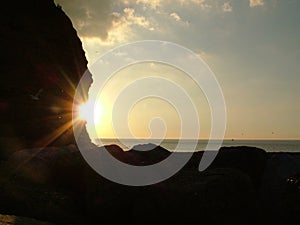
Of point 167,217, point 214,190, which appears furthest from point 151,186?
point 214,190

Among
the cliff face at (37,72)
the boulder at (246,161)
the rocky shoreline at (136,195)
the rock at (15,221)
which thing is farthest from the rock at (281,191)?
the cliff face at (37,72)

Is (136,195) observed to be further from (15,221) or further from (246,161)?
(246,161)

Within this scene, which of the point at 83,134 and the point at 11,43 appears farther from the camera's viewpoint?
the point at 83,134

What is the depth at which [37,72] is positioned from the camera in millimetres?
30531

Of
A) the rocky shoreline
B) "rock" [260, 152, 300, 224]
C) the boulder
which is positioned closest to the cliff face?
the rocky shoreline

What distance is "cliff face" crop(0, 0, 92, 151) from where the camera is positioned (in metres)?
28.3

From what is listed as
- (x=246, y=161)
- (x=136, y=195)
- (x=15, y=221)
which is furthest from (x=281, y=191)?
(x=15, y=221)

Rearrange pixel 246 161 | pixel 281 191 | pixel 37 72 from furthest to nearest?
1. pixel 37 72
2. pixel 246 161
3. pixel 281 191

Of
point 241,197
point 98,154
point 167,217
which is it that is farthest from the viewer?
point 98,154

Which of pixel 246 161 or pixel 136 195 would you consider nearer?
pixel 136 195

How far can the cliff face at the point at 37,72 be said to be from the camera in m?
28.3

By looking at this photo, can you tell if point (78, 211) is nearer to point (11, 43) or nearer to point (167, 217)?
point (167, 217)

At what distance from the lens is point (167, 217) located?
506 inches

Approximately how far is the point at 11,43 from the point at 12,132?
262 inches
